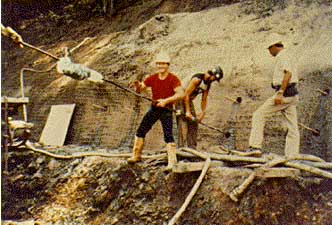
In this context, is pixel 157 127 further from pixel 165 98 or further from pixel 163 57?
pixel 163 57

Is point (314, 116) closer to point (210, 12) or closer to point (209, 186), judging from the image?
point (209, 186)

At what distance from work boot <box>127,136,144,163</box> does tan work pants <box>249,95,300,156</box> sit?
1193 millimetres

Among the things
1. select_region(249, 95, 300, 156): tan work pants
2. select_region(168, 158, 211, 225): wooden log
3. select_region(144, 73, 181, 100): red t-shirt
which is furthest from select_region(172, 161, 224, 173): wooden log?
select_region(144, 73, 181, 100): red t-shirt

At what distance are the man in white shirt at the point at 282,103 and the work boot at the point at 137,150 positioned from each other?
119cm

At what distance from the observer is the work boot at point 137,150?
216 inches

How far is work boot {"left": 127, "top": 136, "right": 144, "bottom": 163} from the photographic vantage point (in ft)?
18.0

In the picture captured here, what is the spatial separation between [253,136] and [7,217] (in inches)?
125

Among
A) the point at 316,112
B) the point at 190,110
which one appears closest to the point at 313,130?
the point at 316,112

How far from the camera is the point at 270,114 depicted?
5.38 metres

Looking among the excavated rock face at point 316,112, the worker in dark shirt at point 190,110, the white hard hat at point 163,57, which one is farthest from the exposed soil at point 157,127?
the white hard hat at point 163,57

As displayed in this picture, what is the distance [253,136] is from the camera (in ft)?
17.3

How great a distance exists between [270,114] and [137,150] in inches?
59.3

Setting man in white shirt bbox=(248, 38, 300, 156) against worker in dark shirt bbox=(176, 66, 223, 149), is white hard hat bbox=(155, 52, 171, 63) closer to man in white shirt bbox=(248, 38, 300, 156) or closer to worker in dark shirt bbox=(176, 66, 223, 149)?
worker in dark shirt bbox=(176, 66, 223, 149)

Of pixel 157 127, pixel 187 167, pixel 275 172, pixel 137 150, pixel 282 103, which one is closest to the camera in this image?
pixel 275 172
